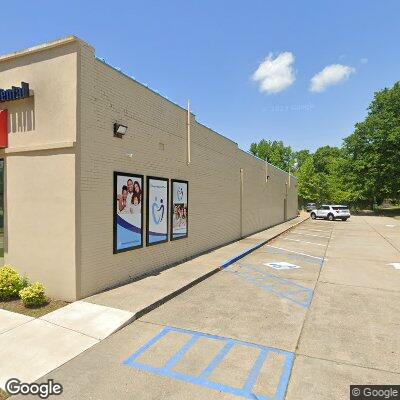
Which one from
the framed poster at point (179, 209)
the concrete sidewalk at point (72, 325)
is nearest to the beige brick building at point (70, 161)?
the concrete sidewalk at point (72, 325)

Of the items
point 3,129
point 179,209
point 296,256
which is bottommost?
point 296,256

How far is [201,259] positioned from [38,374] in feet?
26.3

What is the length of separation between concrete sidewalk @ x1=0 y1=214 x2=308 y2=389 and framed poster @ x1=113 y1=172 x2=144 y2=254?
111 centimetres

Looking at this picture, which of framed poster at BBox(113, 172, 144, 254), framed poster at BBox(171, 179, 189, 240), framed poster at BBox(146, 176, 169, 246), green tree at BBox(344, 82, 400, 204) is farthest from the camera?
green tree at BBox(344, 82, 400, 204)

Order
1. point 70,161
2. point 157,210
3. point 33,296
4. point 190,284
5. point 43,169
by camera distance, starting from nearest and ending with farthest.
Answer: point 33,296, point 70,161, point 43,169, point 190,284, point 157,210

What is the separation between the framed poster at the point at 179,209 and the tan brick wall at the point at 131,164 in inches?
11.4

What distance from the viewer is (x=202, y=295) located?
8039mm

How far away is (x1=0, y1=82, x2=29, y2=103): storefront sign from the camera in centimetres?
759

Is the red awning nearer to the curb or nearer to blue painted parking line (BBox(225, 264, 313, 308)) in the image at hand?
the curb

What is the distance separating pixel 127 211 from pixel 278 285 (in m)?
4.65

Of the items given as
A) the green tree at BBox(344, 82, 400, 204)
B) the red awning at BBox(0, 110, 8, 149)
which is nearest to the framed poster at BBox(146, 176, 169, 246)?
the red awning at BBox(0, 110, 8, 149)

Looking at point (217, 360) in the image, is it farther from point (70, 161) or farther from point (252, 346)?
point (70, 161)

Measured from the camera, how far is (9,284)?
7223 millimetres

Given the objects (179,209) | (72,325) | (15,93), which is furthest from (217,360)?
(15,93)
